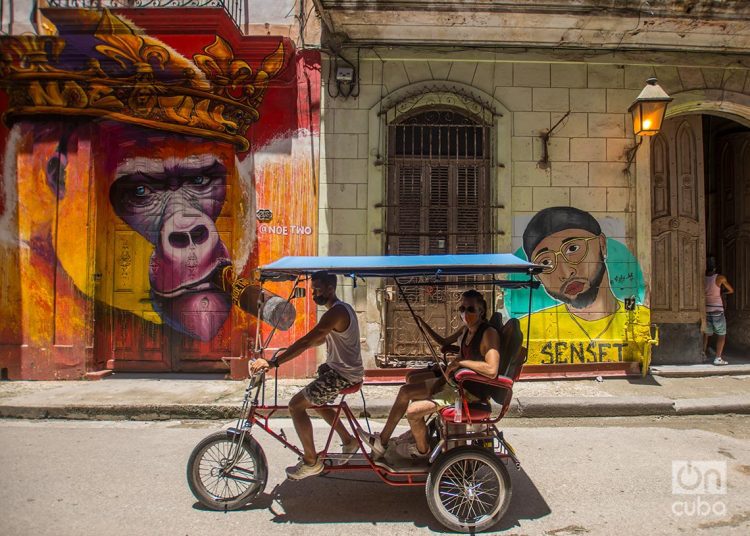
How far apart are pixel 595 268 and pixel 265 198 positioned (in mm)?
5339

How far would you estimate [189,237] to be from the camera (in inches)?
356

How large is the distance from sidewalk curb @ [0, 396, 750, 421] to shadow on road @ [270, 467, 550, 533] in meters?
2.24

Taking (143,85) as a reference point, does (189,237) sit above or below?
below

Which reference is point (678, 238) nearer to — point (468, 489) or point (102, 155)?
point (468, 489)

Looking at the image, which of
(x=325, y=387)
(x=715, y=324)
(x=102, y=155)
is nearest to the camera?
(x=325, y=387)

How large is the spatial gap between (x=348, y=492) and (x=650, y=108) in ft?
22.5

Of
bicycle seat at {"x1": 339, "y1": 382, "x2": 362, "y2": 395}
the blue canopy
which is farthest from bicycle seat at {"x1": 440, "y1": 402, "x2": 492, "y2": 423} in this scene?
the blue canopy

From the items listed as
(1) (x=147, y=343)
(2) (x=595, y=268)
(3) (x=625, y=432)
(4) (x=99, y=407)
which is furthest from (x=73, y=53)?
(3) (x=625, y=432)

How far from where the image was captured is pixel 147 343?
356 inches

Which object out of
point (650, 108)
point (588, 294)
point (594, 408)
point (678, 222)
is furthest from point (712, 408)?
point (650, 108)

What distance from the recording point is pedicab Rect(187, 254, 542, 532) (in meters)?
3.87

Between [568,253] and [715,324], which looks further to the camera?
[715,324]

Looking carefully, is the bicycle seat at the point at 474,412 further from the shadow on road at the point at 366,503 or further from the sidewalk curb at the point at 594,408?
the sidewalk curb at the point at 594,408

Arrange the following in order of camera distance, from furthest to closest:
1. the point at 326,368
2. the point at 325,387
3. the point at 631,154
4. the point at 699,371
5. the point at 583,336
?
1. the point at 631,154
2. the point at 583,336
3. the point at 699,371
4. the point at 326,368
5. the point at 325,387
